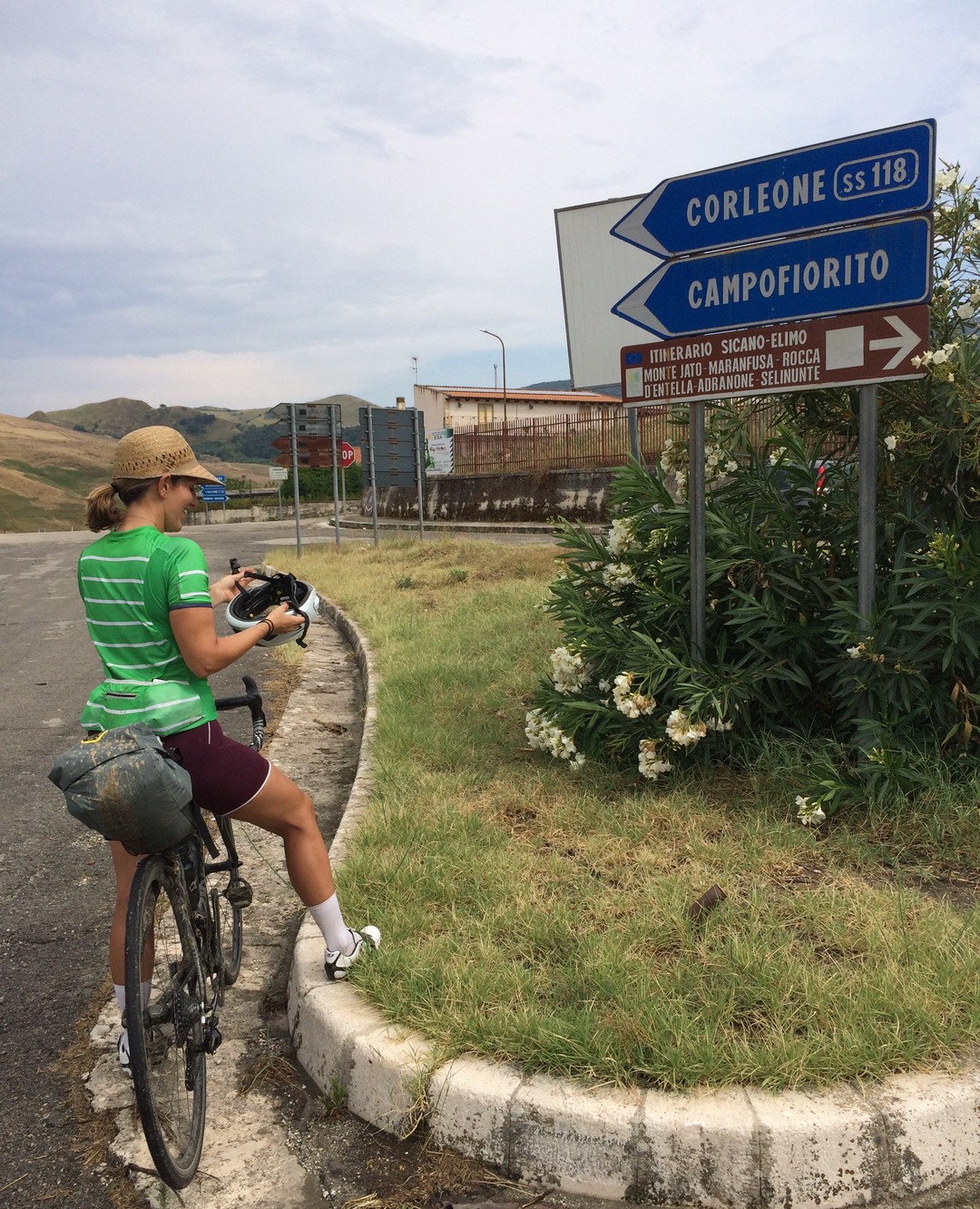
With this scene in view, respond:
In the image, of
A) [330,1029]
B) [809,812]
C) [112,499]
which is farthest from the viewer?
[809,812]

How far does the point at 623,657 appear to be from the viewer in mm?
4918

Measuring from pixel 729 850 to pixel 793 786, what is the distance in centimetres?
70

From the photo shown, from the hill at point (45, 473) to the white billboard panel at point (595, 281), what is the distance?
2433 inches

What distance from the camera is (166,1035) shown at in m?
2.49

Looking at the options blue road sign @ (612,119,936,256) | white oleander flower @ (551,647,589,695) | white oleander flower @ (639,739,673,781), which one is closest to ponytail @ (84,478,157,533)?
white oleander flower @ (639,739,673,781)

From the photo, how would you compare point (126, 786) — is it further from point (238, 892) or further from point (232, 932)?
point (232, 932)

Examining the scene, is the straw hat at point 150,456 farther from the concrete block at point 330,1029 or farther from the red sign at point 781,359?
the red sign at point 781,359

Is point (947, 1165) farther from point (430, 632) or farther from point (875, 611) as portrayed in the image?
point (430, 632)

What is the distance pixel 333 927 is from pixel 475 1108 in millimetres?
763

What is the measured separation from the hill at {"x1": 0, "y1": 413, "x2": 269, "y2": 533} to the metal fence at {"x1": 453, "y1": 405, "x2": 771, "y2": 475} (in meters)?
40.2

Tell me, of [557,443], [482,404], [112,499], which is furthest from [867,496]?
[482,404]

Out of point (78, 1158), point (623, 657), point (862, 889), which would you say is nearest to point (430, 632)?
point (623, 657)

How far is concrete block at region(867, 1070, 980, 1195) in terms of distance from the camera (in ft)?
7.75

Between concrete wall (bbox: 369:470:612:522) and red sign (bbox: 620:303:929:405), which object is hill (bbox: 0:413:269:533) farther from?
red sign (bbox: 620:303:929:405)
